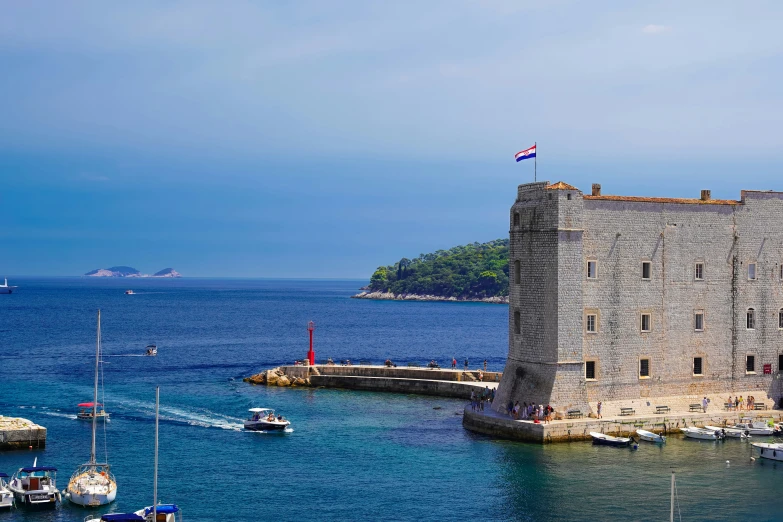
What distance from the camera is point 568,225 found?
169 feet

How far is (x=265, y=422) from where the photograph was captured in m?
53.5

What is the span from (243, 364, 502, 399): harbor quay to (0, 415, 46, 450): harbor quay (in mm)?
25562

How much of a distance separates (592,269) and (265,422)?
19581 millimetres

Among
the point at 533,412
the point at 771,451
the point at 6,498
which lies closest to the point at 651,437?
the point at 771,451

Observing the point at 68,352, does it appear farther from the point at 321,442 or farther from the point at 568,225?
the point at 568,225

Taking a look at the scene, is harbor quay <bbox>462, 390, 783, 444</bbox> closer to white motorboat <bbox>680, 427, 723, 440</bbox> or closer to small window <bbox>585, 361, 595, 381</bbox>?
white motorboat <bbox>680, 427, 723, 440</bbox>

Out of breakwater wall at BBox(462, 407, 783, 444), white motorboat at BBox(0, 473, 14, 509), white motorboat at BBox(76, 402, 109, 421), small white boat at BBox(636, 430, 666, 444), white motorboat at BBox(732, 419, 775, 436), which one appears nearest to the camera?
white motorboat at BBox(0, 473, 14, 509)

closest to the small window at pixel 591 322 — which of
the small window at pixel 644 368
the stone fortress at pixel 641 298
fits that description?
the stone fortress at pixel 641 298

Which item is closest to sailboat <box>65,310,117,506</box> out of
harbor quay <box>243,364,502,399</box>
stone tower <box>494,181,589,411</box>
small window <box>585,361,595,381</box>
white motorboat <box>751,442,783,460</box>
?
stone tower <box>494,181,589,411</box>

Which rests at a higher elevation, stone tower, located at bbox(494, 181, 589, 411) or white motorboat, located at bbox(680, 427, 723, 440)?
stone tower, located at bbox(494, 181, 589, 411)

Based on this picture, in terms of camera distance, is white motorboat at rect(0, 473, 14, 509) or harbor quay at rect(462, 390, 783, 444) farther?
harbor quay at rect(462, 390, 783, 444)

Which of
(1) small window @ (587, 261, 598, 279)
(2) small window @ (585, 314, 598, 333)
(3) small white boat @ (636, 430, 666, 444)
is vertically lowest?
(3) small white boat @ (636, 430, 666, 444)

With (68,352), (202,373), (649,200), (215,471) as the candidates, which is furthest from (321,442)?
(68,352)

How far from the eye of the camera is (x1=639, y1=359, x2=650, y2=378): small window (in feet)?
177
